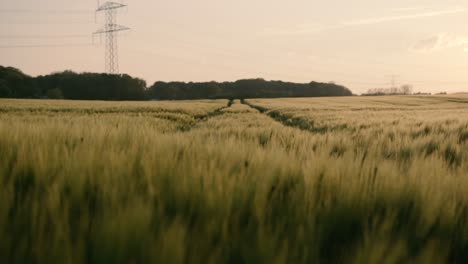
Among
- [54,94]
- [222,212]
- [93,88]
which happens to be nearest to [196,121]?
[222,212]

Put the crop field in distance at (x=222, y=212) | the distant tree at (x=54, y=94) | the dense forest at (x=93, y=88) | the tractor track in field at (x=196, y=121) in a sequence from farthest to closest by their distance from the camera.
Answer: the dense forest at (x=93, y=88) < the distant tree at (x=54, y=94) < the tractor track in field at (x=196, y=121) < the crop field in distance at (x=222, y=212)

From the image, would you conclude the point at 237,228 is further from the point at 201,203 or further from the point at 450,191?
the point at 450,191

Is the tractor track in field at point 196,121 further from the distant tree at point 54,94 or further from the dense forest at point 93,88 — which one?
the distant tree at point 54,94

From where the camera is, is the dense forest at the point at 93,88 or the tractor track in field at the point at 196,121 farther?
the dense forest at the point at 93,88

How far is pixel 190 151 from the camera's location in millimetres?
1783

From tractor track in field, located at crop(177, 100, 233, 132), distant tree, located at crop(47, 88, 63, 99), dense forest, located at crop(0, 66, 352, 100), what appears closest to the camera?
tractor track in field, located at crop(177, 100, 233, 132)

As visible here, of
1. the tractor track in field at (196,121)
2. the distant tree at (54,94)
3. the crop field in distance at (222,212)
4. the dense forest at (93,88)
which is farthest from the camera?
the dense forest at (93,88)

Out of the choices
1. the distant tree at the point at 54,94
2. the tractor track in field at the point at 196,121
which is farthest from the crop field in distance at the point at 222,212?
the distant tree at the point at 54,94

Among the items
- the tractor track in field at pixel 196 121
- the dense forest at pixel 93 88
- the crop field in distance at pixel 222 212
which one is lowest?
the tractor track in field at pixel 196 121

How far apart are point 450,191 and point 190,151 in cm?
104

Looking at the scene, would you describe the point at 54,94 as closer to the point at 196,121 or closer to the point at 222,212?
the point at 196,121

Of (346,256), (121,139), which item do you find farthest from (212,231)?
(121,139)

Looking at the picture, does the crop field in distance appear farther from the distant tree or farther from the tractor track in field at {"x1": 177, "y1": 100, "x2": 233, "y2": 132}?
the distant tree

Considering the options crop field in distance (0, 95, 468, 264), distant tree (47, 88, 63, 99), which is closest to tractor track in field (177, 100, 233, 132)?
A: crop field in distance (0, 95, 468, 264)
